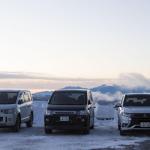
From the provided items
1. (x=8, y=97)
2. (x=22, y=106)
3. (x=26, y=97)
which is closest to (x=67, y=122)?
(x=22, y=106)

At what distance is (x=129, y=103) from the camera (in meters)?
25.9

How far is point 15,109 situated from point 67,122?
264 cm

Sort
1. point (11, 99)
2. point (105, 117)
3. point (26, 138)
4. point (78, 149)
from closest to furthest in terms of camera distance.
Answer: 1. point (78, 149)
2. point (26, 138)
3. point (11, 99)
4. point (105, 117)

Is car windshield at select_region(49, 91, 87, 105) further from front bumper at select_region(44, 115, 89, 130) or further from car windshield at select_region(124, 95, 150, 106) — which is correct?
car windshield at select_region(124, 95, 150, 106)

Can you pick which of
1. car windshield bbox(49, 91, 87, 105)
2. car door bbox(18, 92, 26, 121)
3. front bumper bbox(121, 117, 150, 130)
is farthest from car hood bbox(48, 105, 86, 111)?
car door bbox(18, 92, 26, 121)

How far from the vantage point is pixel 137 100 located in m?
26.1

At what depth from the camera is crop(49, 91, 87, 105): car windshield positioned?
26.0 metres

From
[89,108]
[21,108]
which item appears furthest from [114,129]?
[21,108]

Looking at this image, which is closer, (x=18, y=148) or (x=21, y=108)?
(x=18, y=148)

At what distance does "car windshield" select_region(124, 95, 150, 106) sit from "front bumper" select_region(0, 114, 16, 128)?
4624 millimetres

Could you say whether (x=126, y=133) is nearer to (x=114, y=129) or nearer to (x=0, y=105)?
(x=114, y=129)

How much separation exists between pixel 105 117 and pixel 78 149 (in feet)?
51.5

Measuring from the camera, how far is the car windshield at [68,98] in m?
26.0

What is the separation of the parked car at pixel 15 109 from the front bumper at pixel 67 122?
6.15 feet
